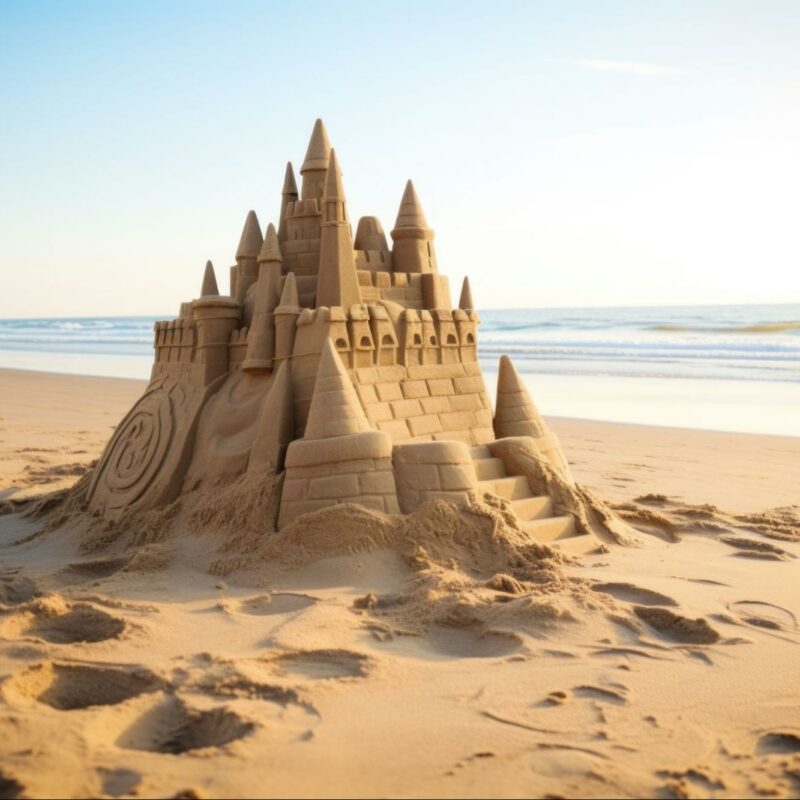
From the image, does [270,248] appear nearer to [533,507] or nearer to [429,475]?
[429,475]

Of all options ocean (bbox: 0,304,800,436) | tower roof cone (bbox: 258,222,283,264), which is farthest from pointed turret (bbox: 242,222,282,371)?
ocean (bbox: 0,304,800,436)

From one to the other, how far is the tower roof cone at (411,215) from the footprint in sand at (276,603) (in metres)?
3.49

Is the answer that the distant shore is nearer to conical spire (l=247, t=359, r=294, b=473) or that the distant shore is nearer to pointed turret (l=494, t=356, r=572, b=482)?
pointed turret (l=494, t=356, r=572, b=482)

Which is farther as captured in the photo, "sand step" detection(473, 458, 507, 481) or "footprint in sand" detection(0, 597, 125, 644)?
"sand step" detection(473, 458, 507, 481)

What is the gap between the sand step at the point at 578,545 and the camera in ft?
19.6

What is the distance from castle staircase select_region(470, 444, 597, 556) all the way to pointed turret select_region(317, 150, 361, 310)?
1518 mm

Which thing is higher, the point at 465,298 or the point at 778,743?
the point at 465,298

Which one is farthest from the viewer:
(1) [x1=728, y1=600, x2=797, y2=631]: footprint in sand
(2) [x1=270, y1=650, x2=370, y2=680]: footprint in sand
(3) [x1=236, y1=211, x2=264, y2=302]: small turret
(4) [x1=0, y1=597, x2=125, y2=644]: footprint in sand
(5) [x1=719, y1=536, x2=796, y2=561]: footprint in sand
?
(3) [x1=236, y1=211, x2=264, y2=302]: small turret

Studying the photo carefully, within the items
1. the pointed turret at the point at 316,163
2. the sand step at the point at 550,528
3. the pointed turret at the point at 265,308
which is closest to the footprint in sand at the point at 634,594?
the sand step at the point at 550,528

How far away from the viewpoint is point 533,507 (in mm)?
6223

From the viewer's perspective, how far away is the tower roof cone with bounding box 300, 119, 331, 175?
719 centimetres

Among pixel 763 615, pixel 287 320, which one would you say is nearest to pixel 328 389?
pixel 287 320

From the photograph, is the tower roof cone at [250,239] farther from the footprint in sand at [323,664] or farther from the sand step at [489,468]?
the footprint in sand at [323,664]

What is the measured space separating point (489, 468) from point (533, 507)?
1.43ft
